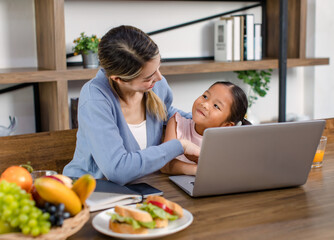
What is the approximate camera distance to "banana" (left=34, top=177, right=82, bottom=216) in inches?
36.9

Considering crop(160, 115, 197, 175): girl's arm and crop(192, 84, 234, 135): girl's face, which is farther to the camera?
crop(192, 84, 234, 135): girl's face

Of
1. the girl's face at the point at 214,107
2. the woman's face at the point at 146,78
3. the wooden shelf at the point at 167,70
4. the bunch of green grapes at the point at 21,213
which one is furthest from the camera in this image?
the wooden shelf at the point at 167,70

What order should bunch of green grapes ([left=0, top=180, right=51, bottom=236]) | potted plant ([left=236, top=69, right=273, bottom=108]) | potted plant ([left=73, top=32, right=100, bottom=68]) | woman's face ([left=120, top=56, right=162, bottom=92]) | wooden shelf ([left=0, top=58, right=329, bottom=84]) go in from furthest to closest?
1. potted plant ([left=236, top=69, right=273, bottom=108])
2. potted plant ([left=73, top=32, right=100, bottom=68])
3. wooden shelf ([left=0, top=58, right=329, bottom=84])
4. woman's face ([left=120, top=56, right=162, bottom=92])
5. bunch of green grapes ([left=0, top=180, right=51, bottom=236])

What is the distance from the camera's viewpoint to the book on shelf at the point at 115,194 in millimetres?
1219

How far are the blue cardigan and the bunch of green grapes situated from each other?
0.52 meters

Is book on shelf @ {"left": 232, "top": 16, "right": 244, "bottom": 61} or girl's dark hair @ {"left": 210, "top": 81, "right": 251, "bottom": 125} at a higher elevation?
book on shelf @ {"left": 232, "top": 16, "right": 244, "bottom": 61}

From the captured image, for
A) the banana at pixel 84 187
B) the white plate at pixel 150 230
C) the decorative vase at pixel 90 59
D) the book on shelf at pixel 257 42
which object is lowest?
the white plate at pixel 150 230

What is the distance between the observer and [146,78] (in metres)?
1.57

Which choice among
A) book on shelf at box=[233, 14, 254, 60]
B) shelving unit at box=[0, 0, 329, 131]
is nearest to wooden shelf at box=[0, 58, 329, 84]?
shelving unit at box=[0, 0, 329, 131]

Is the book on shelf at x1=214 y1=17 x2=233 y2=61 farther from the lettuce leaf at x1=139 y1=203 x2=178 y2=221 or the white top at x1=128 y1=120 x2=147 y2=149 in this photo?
the lettuce leaf at x1=139 y1=203 x2=178 y2=221

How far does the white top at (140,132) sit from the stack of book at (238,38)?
6.01 feet

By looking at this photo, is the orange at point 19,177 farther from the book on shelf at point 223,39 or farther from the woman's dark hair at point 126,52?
the book on shelf at point 223,39

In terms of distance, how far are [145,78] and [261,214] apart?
0.61m

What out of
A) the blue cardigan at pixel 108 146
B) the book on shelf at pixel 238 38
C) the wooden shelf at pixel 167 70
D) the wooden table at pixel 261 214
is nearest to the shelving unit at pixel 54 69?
the wooden shelf at pixel 167 70
